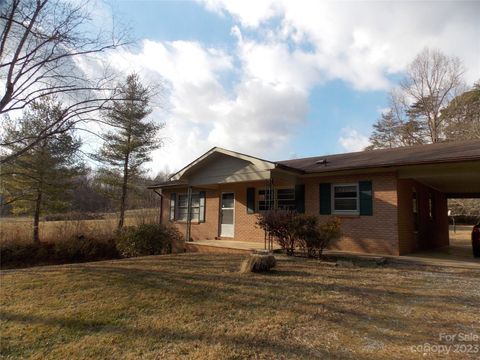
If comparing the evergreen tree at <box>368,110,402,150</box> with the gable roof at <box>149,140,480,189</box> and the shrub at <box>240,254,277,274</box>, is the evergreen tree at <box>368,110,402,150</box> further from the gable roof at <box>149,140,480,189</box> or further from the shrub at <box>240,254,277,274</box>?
the shrub at <box>240,254,277,274</box>

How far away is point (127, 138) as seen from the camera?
22641 mm

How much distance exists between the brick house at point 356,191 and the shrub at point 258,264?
158 inches

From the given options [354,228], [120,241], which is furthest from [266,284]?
[120,241]

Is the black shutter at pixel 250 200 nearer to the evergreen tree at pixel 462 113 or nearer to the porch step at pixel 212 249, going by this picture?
the porch step at pixel 212 249

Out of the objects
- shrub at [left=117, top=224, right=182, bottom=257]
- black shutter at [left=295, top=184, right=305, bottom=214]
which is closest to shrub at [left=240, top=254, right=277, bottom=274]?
black shutter at [left=295, top=184, right=305, bottom=214]

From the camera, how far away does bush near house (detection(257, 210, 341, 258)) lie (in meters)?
9.12

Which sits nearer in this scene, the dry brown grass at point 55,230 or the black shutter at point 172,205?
the dry brown grass at point 55,230

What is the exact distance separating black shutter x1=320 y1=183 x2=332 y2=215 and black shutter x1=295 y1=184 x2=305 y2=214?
2.64 feet

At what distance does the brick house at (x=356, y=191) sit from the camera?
10.1m

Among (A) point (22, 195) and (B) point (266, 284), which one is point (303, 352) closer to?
(B) point (266, 284)

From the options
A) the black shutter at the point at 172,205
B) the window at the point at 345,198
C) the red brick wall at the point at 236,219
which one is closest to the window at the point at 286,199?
Answer: the red brick wall at the point at 236,219

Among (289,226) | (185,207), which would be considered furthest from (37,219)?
(289,226)

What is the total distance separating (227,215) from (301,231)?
655 cm

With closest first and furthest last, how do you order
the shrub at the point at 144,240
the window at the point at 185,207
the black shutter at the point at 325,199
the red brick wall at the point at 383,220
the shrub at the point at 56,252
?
the red brick wall at the point at 383,220 < the black shutter at the point at 325,199 < the shrub at the point at 144,240 < the shrub at the point at 56,252 < the window at the point at 185,207
